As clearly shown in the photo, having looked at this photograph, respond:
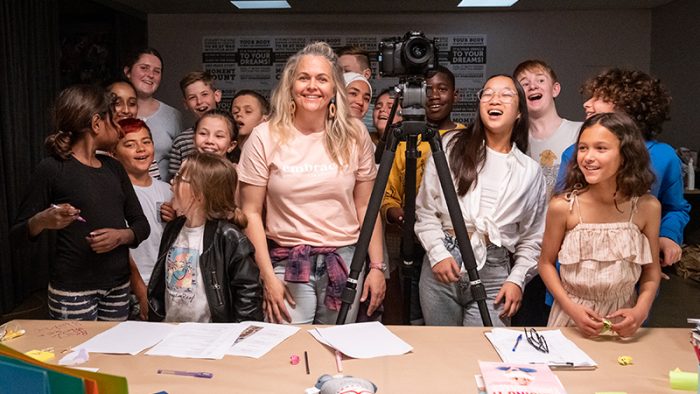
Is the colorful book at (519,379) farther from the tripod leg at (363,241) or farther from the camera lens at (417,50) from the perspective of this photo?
the camera lens at (417,50)

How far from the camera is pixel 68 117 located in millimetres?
1946

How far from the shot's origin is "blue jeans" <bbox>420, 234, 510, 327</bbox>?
6.21 ft

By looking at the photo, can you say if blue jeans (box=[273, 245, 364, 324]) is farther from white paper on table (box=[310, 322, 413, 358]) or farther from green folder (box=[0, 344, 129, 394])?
green folder (box=[0, 344, 129, 394])

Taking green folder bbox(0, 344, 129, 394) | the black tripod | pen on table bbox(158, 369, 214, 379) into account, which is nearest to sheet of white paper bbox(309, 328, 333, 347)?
the black tripod

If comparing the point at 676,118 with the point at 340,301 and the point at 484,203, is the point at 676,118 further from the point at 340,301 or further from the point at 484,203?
the point at 340,301

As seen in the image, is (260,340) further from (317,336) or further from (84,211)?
(84,211)

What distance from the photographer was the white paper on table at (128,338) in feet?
4.56

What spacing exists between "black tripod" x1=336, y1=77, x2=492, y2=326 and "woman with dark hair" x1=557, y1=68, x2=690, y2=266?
40 centimetres

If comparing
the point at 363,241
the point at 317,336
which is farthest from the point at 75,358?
the point at 363,241

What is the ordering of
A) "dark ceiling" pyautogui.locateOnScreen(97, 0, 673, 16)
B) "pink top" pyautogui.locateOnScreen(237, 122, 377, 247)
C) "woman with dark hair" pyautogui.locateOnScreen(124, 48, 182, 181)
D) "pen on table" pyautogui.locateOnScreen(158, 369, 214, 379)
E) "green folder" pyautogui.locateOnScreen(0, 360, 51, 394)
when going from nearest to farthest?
"green folder" pyautogui.locateOnScreen(0, 360, 51, 394), "pen on table" pyautogui.locateOnScreen(158, 369, 214, 379), "pink top" pyautogui.locateOnScreen(237, 122, 377, 247), "woman with dark hair" pyautogui.locateOnScreen(124, 48, 182, 181), "dark ceiling" pyautogui.locateOnScreen(97, 0, 673, 16)

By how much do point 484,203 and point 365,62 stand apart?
1282 mm

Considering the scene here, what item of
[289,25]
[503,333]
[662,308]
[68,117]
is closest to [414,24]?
[289,25]

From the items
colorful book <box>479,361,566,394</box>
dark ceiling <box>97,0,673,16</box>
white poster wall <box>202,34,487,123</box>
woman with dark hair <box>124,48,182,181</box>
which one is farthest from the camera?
white poster wall <box>202,34,487,123</box>

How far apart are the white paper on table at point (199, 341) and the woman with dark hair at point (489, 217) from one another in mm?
691
